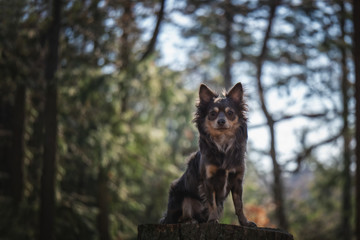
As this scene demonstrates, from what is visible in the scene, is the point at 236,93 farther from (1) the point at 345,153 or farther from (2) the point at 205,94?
(1) the point at 345,153

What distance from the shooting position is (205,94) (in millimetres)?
5070

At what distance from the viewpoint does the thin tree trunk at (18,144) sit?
1155cm

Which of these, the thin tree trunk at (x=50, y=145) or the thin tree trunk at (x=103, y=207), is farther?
→ the thin tree trunk at (x=103, y=207)

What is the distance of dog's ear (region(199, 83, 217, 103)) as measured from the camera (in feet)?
16.6

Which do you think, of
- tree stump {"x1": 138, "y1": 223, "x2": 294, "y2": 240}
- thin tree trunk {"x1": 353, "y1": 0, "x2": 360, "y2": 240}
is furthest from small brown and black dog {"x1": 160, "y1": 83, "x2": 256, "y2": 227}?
thin tree trunk {"x1": 353, "y1": 0, "x2": 360, "y2": 240}

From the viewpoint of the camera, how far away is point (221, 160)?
4.71 metres

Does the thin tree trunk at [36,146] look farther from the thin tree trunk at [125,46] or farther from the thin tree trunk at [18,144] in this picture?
the thin tree trunk at [125,46]

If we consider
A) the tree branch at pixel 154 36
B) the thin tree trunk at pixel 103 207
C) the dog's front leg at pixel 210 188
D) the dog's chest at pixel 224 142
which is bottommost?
the dog's front leg at pixel 210 188

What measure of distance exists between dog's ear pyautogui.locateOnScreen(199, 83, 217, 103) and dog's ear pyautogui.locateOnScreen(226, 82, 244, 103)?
0.21m

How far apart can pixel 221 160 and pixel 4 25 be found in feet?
25.4

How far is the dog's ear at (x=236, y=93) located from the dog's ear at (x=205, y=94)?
0.70 ft

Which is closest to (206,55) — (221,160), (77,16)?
(77,16)

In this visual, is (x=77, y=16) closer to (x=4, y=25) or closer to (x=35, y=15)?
(x=35, y=15)

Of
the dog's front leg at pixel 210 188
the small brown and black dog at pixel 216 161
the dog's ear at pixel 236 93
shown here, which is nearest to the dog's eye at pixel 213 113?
the small brown and black dog at pixel 216 161
